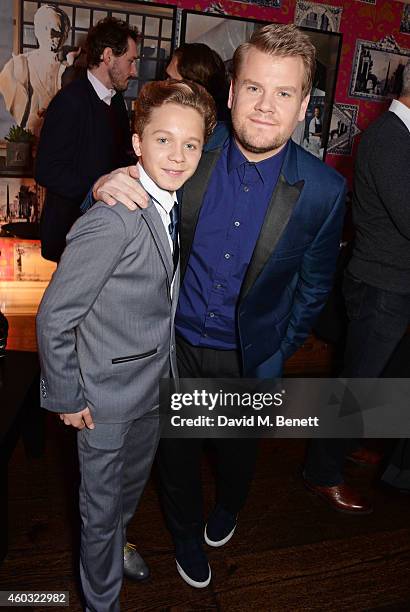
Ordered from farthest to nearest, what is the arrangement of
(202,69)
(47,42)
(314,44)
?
(314,44) < (47,42) < (202,69)

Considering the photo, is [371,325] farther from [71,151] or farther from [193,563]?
[71,151]

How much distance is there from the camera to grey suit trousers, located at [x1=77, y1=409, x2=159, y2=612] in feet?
4.88

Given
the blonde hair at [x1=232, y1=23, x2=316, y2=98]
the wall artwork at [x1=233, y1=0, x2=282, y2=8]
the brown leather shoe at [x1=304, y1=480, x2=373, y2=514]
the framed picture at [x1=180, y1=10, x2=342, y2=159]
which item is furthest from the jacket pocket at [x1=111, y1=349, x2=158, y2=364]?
the wall artwork at [x1=233, y1=0, x2=282, y2=8]

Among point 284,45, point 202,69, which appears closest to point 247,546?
point 284,45

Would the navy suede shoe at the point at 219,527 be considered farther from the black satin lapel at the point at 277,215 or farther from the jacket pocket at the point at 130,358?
the black satin lapel at the point at 277,215

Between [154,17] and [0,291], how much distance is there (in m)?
1.98

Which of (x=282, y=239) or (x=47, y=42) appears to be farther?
(x=47, y=42)

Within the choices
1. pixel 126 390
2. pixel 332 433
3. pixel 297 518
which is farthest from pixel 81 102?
pixel 297 518

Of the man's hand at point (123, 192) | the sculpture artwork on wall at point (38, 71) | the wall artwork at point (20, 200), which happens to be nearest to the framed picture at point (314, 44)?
the sculpture artwork on wall at point (38, 71)

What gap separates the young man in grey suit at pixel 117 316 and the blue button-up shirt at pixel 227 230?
0.15m

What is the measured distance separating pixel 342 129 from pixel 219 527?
307 cm

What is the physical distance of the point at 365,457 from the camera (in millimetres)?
2773

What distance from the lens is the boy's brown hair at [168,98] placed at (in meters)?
1.35

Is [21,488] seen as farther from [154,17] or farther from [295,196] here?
[154,17]
